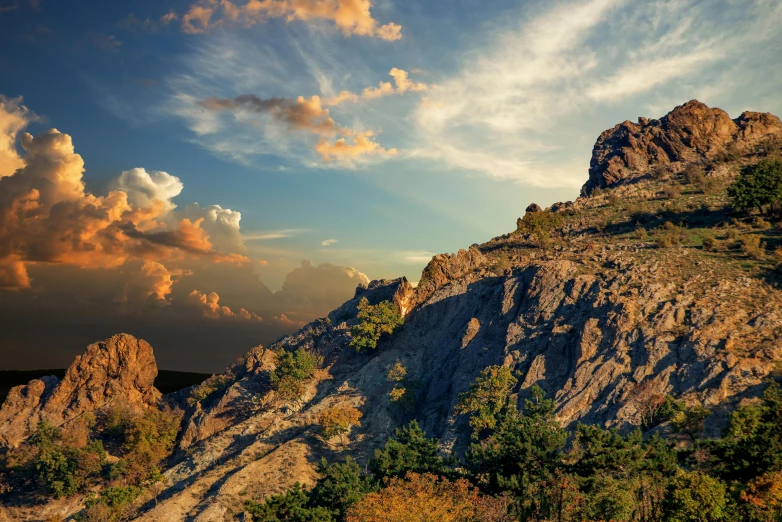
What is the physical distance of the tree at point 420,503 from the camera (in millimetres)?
51731

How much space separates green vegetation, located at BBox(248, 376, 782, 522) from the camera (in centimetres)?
4822

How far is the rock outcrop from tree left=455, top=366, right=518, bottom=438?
84098 mm

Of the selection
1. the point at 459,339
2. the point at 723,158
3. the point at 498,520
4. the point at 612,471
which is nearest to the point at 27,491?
the point at 459,339

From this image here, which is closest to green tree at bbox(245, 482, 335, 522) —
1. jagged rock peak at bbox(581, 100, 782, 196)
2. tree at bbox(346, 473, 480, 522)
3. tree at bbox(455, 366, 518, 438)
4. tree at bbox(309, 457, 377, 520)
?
tree at bbox(309, 457, 377, 520)

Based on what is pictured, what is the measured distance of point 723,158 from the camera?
169000 mm

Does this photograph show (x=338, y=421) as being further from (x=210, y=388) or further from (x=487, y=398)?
(x=210, y=388)

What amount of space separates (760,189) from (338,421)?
345ft

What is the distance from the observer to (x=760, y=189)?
123312mm

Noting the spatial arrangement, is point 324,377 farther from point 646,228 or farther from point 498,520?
point 646,228

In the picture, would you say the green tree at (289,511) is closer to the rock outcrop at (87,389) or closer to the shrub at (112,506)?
the shrub at (112,506)

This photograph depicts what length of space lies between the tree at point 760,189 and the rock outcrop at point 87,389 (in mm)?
147894

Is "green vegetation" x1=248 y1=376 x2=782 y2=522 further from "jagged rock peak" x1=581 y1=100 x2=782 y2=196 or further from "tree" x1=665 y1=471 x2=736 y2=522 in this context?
"jagged rock peak" x1=581 y1=100 x2=782 y2=196

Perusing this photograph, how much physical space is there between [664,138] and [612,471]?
163 meters

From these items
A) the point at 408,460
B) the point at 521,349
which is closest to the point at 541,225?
the point at 521,349
